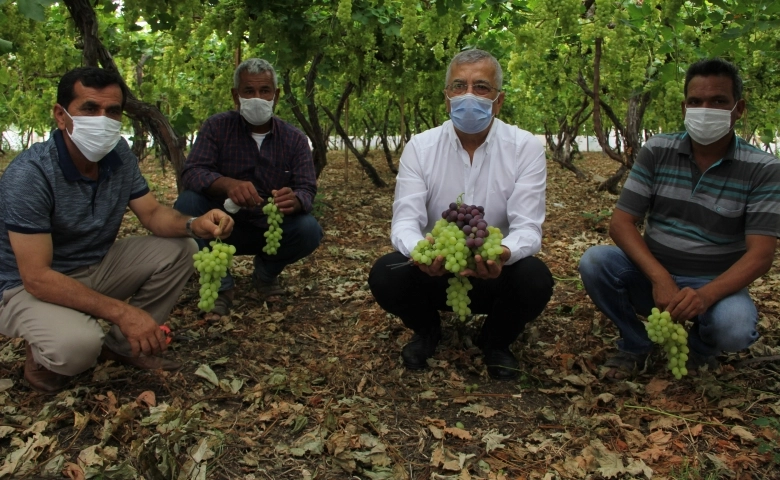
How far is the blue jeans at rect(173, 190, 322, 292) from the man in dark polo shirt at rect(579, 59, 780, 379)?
185 centimetres

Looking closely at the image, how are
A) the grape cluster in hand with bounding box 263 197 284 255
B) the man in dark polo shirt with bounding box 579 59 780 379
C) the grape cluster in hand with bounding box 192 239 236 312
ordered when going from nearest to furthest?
the man in dark polo shirt with bounding box 579 59 780 379 → the grape cluster in hand with bounding box 192 239 236 312 → the grape cluster in hand with bounding box 263 197 284 255

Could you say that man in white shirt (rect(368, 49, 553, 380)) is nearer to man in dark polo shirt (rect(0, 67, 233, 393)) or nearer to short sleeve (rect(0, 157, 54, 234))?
man in dark polo shirt (rect(0, 67, 233, 393))

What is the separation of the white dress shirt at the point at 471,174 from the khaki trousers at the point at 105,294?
1187 millimetres

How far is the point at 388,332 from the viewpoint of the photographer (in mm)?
3688

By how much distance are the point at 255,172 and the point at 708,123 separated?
2698 millimetres

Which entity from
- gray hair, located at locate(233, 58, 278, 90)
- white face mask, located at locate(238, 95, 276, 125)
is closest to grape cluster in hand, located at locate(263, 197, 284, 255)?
white face mask, located at locate(238, 95, 276, 125)

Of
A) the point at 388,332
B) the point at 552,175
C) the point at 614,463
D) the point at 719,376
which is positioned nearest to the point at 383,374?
the point at 388,332

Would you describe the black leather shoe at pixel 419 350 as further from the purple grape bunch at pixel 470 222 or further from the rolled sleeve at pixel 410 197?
the purple grape bunch at pixel 470 222

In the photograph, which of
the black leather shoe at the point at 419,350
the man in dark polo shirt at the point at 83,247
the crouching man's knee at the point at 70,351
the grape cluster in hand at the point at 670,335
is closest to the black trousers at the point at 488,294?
the black leather shoe at the point at 419,350

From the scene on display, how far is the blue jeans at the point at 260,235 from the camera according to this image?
13.1ft

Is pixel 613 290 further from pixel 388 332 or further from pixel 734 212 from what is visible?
pixel 388 332

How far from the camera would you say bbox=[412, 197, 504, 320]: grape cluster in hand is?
2600 mm

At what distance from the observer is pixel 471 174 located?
308cm

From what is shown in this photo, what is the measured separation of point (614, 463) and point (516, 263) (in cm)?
96
